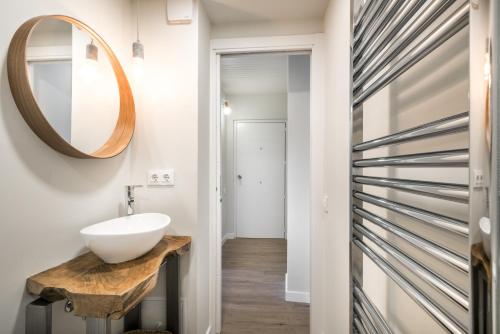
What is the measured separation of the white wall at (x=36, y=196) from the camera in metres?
0.87

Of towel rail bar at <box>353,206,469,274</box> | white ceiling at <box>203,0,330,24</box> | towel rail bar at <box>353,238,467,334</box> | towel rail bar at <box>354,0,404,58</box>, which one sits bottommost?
towel rail bar at <box>353,238,467,334</box>

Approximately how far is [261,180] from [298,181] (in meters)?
1.82

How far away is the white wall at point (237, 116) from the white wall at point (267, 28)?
7.67 ft

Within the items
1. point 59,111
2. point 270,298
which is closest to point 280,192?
point 270,298

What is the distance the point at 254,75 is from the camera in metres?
3.35

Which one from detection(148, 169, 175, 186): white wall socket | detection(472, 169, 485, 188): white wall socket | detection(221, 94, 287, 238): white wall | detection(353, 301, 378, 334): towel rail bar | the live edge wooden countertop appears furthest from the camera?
detection(221, 94, 287, 238): white wall

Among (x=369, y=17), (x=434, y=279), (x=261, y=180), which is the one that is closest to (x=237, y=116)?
(x=261, y=180)

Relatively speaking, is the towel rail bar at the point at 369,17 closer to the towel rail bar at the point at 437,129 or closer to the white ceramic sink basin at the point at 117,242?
the towel rail bar at the point at 437,129

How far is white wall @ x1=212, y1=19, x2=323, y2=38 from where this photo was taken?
1.78 m

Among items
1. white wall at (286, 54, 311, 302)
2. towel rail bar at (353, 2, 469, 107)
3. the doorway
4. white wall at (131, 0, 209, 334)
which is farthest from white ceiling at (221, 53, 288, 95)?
towel rail bar at (353, 2, 469, 107)

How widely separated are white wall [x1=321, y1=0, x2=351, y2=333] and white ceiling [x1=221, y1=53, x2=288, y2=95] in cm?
122

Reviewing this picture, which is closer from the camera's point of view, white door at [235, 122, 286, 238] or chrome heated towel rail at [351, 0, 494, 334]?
chrome heated towel rail at [351, 0, 494, 334]

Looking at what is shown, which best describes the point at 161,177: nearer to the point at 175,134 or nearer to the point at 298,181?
the point at 175,134

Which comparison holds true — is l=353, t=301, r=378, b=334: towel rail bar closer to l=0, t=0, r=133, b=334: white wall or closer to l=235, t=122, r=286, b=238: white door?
l=0, t=0, r=133, b=334: white wall
